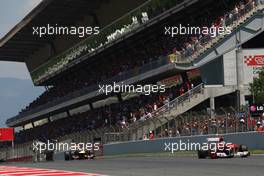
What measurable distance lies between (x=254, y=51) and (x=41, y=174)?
23.2m

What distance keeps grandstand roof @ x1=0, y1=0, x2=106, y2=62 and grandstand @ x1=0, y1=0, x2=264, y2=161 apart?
10 centimetres

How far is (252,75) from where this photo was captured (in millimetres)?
37500

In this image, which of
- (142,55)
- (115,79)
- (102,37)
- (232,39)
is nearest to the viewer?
(232,39)

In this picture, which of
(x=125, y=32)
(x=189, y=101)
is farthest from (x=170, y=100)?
(x=125, y=32)

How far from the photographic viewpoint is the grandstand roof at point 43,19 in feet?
177

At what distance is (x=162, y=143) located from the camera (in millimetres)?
32062

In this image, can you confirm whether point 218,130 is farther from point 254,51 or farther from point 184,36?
point 184,36

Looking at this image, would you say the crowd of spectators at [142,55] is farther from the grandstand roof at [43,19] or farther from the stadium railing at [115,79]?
the grandstand roof at [43,19]
